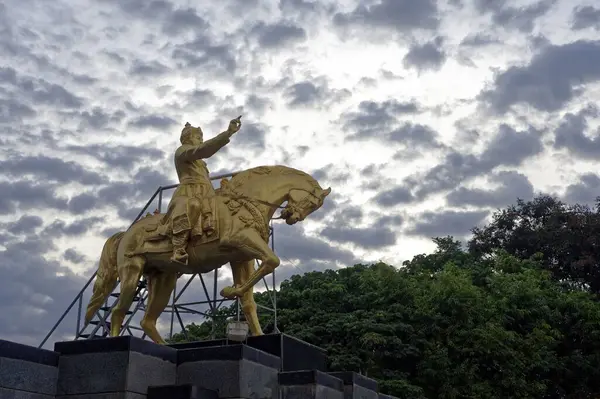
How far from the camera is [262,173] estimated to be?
39.1 ft

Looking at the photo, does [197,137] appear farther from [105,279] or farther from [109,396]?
[109,396]

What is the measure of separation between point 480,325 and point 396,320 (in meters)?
2.26

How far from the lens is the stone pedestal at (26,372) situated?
826cm

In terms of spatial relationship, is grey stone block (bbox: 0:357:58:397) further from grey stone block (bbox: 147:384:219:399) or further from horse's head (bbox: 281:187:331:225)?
horse's head (bbox: 281:187:331:225)

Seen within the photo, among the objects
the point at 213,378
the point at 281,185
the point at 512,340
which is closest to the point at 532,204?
the point at 512,340

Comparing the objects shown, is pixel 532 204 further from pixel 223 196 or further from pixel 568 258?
pixel 223 196

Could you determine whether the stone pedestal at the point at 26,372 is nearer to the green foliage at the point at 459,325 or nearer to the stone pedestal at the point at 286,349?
the stone pedestal at the point at 286,349

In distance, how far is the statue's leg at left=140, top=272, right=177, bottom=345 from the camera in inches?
462

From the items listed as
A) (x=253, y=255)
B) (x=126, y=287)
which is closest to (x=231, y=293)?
(x=253, y=255)

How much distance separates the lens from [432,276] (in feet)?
83.8

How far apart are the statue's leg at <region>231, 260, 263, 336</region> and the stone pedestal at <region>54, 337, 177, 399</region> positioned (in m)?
2.43

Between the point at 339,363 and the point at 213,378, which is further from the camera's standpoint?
the point at 339,363

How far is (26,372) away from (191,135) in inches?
188

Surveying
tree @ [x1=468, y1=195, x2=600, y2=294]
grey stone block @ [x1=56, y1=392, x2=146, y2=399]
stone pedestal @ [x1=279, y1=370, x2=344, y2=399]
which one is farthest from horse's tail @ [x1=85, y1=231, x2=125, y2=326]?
tree @ [x1=468, y1=195, x2=600, y2=294]
